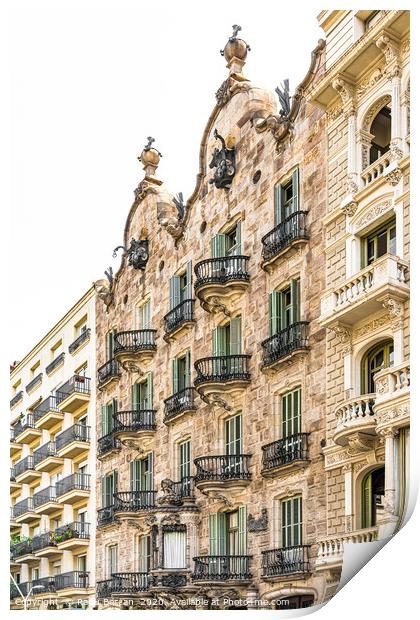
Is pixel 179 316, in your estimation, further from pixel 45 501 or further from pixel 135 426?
pixel 45 501

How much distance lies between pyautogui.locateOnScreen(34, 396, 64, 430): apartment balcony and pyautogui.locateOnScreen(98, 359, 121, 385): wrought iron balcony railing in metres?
0.39

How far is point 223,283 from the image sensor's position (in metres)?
8.71

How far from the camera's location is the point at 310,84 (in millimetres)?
8461

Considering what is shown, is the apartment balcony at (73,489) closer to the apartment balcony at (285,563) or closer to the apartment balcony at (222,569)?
the apartment balcony at (222,569)

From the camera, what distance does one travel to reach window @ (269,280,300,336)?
8391 millimetres

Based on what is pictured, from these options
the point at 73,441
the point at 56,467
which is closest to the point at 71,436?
the point at 73,441

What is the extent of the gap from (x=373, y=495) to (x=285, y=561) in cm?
77

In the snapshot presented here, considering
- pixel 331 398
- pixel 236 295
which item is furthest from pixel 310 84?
pixel 331 398

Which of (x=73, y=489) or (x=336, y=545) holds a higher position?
(x=73, y=489)

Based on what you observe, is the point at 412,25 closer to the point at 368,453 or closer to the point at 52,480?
the point at 368,453

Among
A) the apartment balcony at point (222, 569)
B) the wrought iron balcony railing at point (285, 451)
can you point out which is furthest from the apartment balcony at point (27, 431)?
the wrought iron balcony railing at point (285, 451)

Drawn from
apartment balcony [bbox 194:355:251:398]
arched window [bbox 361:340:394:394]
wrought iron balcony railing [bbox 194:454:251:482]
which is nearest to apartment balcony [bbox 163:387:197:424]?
apartment balcony [bbox 194:355:251:398]

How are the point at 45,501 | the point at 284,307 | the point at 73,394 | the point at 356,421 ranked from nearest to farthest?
the point at 356,421 → the point at 284,307 → the point at 45,501 → the point at 73,394

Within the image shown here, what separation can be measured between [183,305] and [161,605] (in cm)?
222
